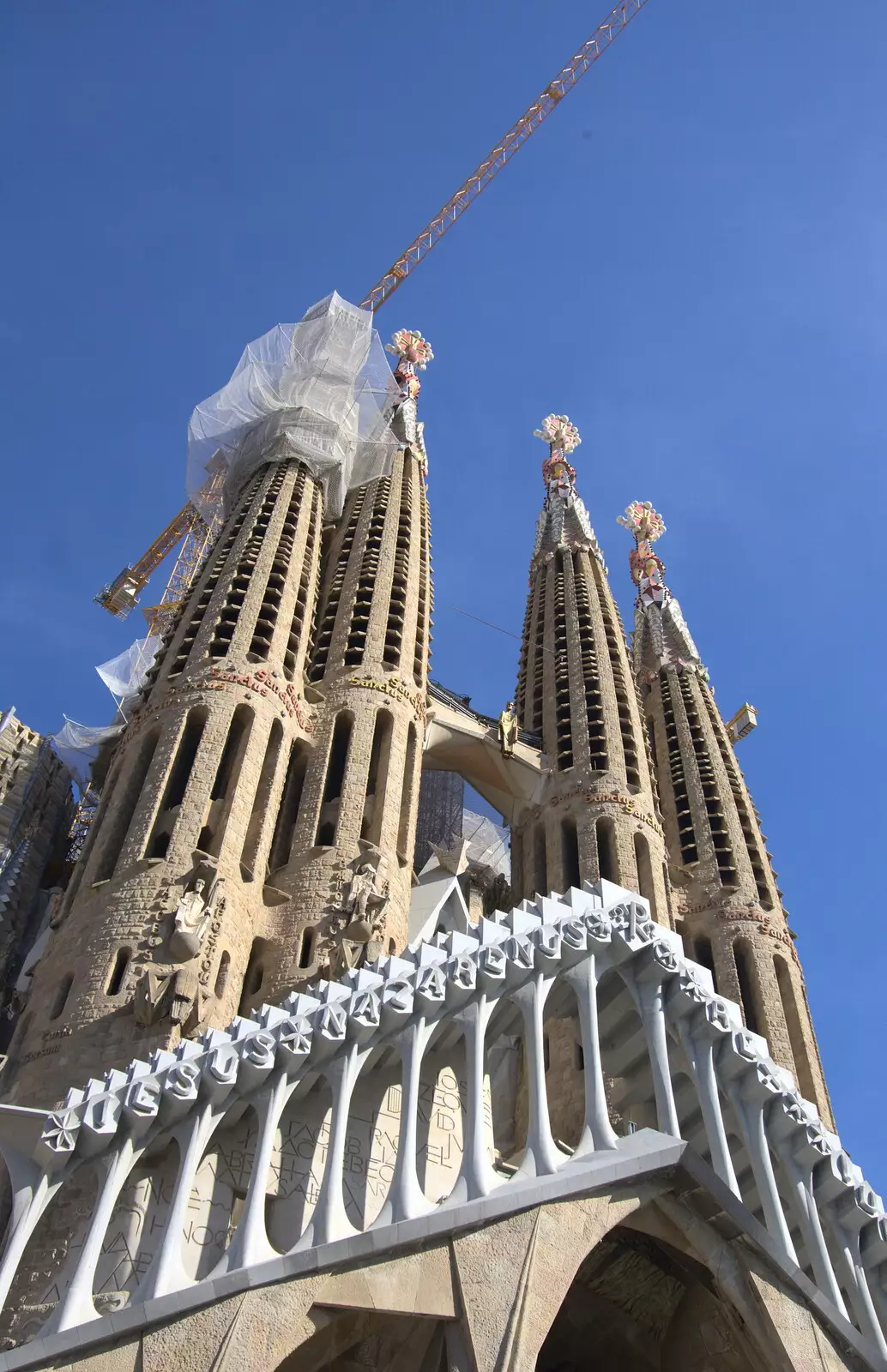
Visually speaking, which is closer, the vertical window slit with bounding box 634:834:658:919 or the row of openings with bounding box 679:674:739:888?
the vertical window slit with bounding box 634:834:658:919

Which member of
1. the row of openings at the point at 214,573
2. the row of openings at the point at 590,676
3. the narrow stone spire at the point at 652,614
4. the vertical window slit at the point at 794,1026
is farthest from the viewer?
the narrow stone spire at the point at 652,614

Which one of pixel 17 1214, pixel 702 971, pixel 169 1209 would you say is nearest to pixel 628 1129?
pixel 702 971

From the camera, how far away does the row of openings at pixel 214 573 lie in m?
24.7

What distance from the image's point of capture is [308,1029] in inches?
574

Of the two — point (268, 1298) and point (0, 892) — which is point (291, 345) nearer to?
point (0, 892)

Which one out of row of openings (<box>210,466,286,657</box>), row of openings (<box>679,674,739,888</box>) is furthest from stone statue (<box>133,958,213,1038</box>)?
row of openings (<box>679,674,739,888</box>)

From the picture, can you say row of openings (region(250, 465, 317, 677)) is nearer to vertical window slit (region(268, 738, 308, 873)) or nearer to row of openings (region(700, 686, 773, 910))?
vertical window slit (region(268, 738, 308, 873))

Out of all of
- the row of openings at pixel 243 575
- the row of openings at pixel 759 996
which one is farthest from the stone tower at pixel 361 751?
the row of openings at pixel 759 996

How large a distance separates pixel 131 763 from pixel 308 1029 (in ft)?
29.5

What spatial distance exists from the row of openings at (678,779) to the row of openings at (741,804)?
111cm

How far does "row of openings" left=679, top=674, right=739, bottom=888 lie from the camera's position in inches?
1243

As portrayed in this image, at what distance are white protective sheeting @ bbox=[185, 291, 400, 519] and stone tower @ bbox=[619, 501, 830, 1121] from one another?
38.9 ft

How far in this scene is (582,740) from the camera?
32.6m

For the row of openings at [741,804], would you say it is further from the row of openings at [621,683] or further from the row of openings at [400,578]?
the row of openings at [400,578]
